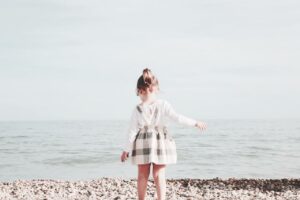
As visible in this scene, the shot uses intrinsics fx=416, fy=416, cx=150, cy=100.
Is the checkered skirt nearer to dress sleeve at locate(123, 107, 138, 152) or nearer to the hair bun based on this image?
dress sleeve at locate(123, 107, 138, 152)

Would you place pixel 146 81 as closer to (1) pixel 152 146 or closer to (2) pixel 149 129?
(2) pixel 149 129

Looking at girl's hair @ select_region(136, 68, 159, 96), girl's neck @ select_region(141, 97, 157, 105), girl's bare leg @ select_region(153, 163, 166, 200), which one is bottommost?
girl's bare leg @ select_region(153, 163, 166, 200)

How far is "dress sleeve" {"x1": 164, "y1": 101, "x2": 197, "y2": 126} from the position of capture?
199 inches

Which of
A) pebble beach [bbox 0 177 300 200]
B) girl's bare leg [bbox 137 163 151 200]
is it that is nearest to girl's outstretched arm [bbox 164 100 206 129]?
girl's bare leg [bbox 137 163 151 200]

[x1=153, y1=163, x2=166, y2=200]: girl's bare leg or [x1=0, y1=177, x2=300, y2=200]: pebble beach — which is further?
[x1=0, y1=177, x2=300, y2=200]: pebble beach

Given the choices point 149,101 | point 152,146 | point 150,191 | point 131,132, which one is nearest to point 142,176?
point 152,146

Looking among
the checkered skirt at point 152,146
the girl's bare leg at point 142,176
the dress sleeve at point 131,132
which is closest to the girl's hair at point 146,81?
the dress sleeve at point 131,132

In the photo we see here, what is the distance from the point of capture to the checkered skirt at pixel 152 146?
5154 millimetres

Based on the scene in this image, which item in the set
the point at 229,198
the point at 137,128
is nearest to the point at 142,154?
the point at 137,128

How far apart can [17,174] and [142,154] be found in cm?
1230

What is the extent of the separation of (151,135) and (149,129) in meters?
0.09

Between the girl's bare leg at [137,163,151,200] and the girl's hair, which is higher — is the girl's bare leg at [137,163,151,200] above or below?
below

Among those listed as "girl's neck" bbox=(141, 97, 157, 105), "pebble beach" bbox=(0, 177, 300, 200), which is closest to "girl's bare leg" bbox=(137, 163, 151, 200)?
"girl's neck" bbox=(141, 97, 157, 105)

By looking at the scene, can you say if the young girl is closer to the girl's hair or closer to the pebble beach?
the girl's hair
